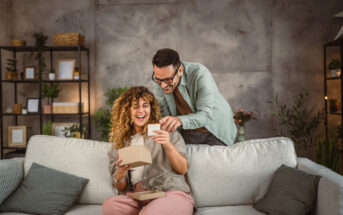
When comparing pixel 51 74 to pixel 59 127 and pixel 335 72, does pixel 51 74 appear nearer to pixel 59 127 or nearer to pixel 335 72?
pixel 59 127

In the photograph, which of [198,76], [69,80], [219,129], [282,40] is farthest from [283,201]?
[69,80]

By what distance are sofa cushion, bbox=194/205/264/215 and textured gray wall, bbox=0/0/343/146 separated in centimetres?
248

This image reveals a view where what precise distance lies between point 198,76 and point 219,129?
48cm

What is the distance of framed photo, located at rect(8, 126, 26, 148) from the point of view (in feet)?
14.3

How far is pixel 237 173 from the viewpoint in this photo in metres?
2.03

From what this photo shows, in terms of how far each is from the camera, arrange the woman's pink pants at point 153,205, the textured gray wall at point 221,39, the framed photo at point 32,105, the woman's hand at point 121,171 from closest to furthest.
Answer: the woman's pink pants at point 153,205 < the woman's hand at point 121,171 < the textured gray wall at point 221,39 < the framed photo at point 32,105

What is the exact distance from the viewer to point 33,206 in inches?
75.4

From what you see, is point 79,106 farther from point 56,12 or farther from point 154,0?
point 154,0

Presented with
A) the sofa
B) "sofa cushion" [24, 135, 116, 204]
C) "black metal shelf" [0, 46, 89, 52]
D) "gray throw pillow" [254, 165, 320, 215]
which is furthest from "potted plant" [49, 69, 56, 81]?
"gray throw pillow" [254, 165, 320, 215]

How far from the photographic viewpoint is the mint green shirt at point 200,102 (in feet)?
7.10

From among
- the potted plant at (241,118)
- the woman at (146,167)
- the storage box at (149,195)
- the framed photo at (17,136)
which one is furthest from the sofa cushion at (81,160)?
the framed photo at (17,136)

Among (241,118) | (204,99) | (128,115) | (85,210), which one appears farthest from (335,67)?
(85,210)

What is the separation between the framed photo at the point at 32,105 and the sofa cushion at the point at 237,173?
3.10 meters

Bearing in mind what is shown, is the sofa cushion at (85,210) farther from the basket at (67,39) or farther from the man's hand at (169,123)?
the basket at (67,39)
